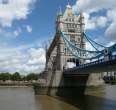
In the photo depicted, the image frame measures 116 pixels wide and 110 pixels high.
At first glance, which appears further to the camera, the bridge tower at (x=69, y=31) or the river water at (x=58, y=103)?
the bridge tower at (x=69, y=31)

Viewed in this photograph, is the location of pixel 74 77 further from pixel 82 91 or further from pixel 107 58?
pixel 107 58

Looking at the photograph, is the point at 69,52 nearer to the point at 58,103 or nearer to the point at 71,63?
the point at 71,63

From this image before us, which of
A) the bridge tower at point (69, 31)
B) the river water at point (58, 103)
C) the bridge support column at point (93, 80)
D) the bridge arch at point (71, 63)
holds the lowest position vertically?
the river water at point (58, 103)

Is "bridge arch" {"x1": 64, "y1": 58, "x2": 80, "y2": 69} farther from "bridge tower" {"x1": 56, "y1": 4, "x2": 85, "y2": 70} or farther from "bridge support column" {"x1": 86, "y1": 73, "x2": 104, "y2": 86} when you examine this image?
"bridge support column" {"x1": 86, "y1": 73, "x2": 104, "y2": 86}

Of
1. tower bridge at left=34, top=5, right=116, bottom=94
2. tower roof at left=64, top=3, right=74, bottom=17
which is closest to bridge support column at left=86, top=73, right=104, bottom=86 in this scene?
tower bridge at left=34, top=5, right=116, bottom=94

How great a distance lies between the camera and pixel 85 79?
64.0 metres

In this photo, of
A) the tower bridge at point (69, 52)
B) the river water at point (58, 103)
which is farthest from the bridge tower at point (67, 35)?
the river water at point (58, 103)

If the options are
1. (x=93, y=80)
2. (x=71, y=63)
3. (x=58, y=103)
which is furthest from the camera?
(x=71, y=63)

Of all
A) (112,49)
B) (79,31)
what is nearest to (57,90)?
(79,31)

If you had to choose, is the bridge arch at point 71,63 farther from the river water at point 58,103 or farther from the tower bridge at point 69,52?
the river water at point 58,103

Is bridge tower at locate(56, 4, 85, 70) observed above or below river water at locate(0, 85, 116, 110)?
above

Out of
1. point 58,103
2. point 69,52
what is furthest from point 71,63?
point 58,103

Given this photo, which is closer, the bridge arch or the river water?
the river water

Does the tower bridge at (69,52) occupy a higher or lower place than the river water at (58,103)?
higher
